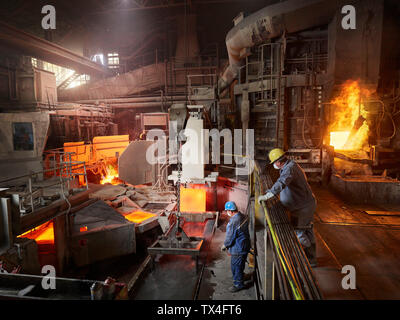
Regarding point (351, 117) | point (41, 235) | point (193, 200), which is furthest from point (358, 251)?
point (41, 235)

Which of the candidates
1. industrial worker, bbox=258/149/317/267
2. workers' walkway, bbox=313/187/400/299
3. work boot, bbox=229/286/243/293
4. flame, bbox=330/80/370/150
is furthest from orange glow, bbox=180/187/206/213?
industrial worker, bbox=258/149/317/267

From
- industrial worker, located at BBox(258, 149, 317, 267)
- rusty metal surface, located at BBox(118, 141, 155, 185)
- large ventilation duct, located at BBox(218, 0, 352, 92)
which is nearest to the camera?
industrial worker, located at BBox(258, 149, 317, 267)

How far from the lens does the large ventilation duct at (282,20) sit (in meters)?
9.69

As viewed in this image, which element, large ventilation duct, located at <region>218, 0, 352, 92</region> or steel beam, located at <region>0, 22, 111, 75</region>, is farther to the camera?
steel beam, located at <region>0, 22, 111, 75</region>

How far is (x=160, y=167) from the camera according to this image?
13.2 metres

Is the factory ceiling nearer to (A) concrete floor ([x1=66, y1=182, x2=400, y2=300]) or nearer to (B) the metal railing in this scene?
(A) concrete floor ([x1=66, y1=182, x2=400, y2=300])

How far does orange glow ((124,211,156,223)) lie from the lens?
36.5 ft

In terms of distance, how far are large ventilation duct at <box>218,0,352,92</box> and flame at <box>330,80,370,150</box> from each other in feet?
9.02

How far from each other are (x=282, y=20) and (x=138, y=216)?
9.81 metres

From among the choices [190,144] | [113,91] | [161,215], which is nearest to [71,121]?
[113,91]

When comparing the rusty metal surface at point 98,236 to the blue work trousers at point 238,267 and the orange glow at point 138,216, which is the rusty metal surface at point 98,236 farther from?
the blue work trousers at point 238,267

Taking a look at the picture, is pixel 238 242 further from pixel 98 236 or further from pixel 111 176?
pixel 111 176

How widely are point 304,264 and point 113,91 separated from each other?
69.1ft

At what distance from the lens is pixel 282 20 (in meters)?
10.4
